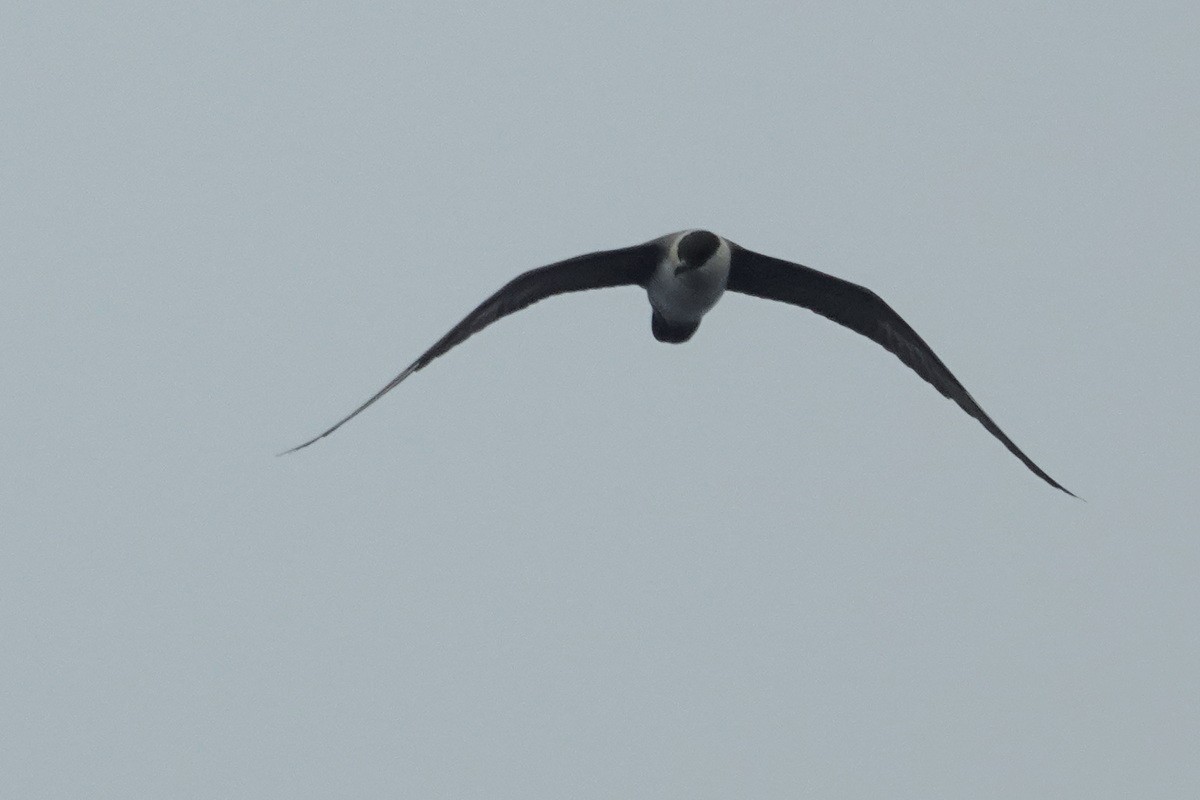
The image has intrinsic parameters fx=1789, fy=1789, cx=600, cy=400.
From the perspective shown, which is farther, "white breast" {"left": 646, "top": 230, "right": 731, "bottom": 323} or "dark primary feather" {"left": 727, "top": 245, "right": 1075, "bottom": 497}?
"dark primary feather" {"left": 727, "top": 245, "right": 1075, "bottom": 497}

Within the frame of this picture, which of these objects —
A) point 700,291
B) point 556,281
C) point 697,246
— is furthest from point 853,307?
point 556,281

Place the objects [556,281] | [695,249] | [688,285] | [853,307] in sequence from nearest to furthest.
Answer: [695,249] < [688,285] < [556,281] < [853,307]

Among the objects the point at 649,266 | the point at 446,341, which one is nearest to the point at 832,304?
the point at 649,266

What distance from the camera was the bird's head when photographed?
16141 millimetres

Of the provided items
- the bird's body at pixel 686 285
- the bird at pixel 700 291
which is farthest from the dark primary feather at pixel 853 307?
the bird's body at pixel 686 285

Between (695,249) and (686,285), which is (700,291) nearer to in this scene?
(686,285)

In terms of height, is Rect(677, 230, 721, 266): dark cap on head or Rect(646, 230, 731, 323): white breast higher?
Rect(677, 230, 721, 266): dark cap on head

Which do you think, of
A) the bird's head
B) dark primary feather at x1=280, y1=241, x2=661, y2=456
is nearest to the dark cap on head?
the bird's head

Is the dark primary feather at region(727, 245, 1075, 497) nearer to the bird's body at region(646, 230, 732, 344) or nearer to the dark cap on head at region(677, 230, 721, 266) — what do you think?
the bird's body at region(646, 230, 732, 344)

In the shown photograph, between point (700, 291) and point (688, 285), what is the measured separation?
0.15 metres

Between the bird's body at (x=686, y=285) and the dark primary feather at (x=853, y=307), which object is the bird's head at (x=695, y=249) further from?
the dark primary feather at (x=853, y=307)

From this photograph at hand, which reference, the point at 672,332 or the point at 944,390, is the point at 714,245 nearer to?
the point at 672,332

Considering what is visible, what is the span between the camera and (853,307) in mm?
17688

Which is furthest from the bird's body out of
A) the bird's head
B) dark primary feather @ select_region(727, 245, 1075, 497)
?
dark primary feather @ select_region(727, 245, 1075, 497)
